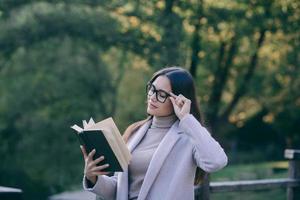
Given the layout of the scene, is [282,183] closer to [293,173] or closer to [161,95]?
[293,173]

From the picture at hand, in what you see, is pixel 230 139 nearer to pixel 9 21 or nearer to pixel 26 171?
pixel 26 171

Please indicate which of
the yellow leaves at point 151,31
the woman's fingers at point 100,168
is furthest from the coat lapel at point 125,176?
the yellow leaves at point 151,31

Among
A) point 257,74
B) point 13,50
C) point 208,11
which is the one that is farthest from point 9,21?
point 257,74

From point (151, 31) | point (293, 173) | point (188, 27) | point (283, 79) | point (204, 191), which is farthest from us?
point (283, 79)

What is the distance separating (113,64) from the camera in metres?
16.9

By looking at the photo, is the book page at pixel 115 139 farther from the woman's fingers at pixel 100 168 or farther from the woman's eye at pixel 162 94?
the woman's eye at pixel 162 94

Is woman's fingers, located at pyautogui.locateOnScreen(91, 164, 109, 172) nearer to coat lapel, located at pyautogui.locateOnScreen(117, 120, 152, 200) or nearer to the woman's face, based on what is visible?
coat lapel, located at pyautogui.locateOnScreen(117, 120, 152, 200)

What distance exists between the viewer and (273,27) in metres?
11.9

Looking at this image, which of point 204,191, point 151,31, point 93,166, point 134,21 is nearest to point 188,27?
point 134,21

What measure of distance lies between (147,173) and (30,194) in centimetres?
1007

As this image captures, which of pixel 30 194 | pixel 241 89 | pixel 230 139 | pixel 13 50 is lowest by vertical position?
pixel 230 139

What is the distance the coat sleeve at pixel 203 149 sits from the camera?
118 inches

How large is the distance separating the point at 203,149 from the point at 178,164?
0.16 meters

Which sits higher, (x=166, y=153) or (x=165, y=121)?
(x=165, y=121)
